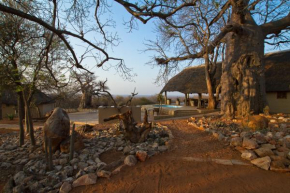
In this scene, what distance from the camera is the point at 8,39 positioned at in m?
5.30

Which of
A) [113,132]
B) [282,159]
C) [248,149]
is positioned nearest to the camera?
[282,159]

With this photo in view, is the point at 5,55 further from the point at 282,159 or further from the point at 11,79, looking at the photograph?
the point at 282,159

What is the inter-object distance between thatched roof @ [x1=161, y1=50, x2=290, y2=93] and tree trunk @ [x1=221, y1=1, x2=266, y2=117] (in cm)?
415

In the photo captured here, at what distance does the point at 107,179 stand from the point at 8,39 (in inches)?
222

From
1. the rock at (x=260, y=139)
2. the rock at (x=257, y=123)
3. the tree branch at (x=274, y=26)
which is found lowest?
the rock at (x=260, y=139)

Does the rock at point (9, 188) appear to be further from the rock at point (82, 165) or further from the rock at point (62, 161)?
the rock at point (82, 165)

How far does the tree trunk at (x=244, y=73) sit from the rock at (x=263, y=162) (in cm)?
461

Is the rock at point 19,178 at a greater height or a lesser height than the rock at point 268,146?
lesser

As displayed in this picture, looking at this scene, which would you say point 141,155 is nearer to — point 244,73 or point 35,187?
point 35,187

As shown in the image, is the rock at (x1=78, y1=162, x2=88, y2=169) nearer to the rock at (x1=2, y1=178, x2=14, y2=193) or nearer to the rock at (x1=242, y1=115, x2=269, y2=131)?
the rock at (x1=2, y1=178, x2=14, y2=193)

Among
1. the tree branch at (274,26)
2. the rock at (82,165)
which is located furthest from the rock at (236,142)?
the tree branch at (274,26)

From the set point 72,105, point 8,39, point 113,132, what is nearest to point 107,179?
point 113,132

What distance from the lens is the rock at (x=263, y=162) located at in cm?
315

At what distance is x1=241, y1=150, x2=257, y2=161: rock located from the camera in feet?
11.4
